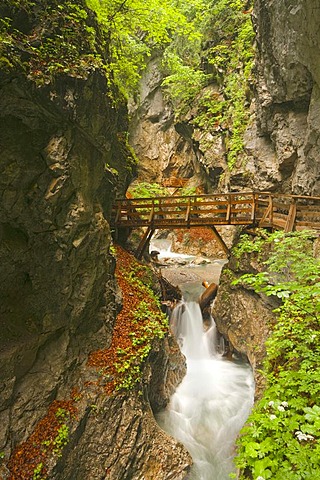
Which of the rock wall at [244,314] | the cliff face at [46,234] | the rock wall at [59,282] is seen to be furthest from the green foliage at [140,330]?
the rock wall at [244,314]

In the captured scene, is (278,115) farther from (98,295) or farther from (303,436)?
(303,436)

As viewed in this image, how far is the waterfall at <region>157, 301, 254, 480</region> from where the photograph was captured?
7.40m

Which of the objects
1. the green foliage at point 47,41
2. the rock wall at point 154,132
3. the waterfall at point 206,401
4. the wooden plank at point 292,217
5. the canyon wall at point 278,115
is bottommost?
the waterfall at point 206,401

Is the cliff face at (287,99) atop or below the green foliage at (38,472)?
atop

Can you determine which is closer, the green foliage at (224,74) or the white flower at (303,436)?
the white flower at (303,436)

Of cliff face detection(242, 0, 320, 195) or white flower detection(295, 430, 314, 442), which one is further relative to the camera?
cliff face detection(242, 0, 320, 195)

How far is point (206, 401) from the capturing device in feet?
30.1

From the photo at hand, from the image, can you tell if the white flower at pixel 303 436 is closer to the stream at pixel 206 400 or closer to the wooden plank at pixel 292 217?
the stream at pixel 206 400

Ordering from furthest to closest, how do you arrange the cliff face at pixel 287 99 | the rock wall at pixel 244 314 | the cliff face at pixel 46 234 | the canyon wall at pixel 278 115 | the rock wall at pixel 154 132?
the rock wall at pixel 154 132, the canyon wall at pixel 278 115, the cliff face at pixel 287 99, the rock wall at pixel 244 314, the cliff face at pixel 46 234

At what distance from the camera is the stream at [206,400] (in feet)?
24.3

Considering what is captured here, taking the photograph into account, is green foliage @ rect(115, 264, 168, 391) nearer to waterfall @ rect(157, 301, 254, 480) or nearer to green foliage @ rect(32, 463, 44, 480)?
green foliage @ rect(32, 463, 44, 480)

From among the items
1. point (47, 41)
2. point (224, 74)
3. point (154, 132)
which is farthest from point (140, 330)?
point (154, 132)

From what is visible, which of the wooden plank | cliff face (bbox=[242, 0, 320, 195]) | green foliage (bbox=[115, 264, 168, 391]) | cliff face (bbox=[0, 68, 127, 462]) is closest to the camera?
cliff face (bbox=[0, 68, 127, 462])

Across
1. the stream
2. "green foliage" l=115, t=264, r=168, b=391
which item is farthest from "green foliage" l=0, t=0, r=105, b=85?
the stream
